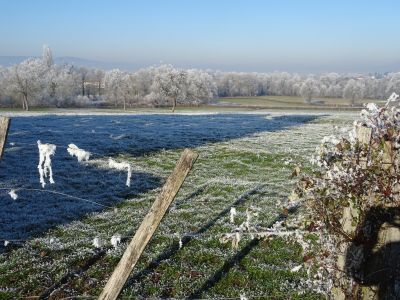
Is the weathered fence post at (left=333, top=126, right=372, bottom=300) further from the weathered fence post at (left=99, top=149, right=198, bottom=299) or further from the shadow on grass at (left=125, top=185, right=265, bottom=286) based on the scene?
the shadow on grass at (left=125, top=185, right=265, bottom=286)

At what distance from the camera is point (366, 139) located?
491 centimetres

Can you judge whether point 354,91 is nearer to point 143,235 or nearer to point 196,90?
point 196,90

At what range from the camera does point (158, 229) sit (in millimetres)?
15383

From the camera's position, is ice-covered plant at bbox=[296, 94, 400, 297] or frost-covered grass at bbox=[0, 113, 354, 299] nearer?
ice-covered plant at bbox=[296, 94, 400, 297]

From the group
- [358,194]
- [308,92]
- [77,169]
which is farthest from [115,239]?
[308,92]

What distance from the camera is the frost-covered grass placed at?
11.1 m

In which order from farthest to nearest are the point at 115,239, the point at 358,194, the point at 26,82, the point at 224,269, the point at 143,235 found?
the point at 26,82, the point at 115,239, the point at 224,269, the point at 358,194, the point at 143,235

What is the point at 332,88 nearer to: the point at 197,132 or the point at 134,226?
the point at 197,132

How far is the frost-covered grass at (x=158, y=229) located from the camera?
11078 millimetres

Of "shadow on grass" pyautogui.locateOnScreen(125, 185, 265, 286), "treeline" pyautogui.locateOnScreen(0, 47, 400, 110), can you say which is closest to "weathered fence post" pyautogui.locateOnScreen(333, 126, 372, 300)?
"shadow on grass" pyautogui.locateOnScreen(125, 185, 265, 286)

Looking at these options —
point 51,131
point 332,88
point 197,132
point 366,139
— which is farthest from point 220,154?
point 332,88

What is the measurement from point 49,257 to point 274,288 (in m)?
7.17

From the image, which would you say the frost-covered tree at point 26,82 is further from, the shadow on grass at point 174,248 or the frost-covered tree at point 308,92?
the frost-covered tree at point 308,92

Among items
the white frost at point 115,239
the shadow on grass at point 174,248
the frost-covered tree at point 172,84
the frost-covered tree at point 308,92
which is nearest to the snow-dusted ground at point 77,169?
the white frost at point 115,239
